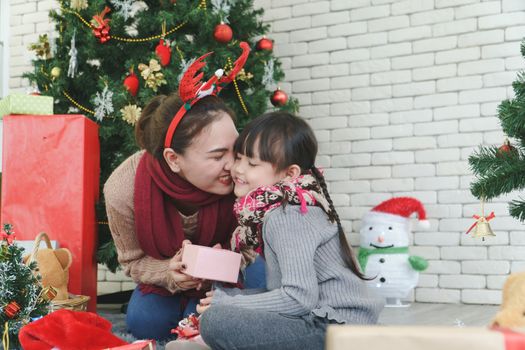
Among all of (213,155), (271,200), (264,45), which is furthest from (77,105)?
(271,200)

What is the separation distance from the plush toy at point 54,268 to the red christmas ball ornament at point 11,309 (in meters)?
0.37

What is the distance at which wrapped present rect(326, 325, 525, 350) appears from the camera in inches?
23.7

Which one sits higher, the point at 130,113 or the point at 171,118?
the point at 130,113

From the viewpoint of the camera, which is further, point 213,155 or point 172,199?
point 172,199

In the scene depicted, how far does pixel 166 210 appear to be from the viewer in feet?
6.55

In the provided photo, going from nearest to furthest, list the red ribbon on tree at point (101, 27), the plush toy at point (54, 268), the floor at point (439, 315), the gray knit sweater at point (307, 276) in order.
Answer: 1. the gray knit sweater at point (307, 276)
2. the plush toy at point (54, 268)
3. the floor at point (439, 315)
4. the red ribbon on tree at point (101, 27)

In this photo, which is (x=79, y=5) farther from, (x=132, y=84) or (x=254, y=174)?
(x=254, y=174)

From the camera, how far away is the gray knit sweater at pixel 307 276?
1353 millimetres

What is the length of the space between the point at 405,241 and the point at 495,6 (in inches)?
49.2

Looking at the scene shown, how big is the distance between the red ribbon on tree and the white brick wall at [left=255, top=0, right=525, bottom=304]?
1115 millimetres

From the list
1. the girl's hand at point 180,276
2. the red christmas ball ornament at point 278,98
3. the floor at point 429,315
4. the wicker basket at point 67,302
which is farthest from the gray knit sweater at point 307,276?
the red christmas ball ornament at point 278,98

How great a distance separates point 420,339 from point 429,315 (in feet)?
7.29

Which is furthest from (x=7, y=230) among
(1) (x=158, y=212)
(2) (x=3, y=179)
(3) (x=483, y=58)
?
(3) (x=483, y=58)

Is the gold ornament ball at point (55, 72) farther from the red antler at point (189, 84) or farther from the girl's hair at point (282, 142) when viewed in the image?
the girl's hair at point (282, 142)
